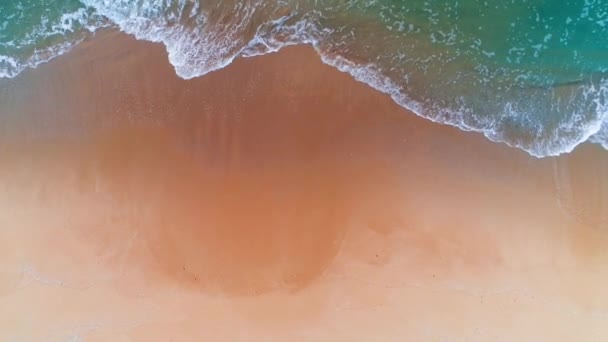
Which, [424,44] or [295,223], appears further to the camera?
[424,44]

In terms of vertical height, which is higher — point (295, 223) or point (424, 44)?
point (424, 44)

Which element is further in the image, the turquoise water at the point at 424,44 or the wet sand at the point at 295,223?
the turquoise water at the point at 424,44

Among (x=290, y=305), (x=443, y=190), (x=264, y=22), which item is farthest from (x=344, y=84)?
(x=290, y=305)

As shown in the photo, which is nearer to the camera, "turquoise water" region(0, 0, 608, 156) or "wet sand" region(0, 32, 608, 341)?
"wet sand" region(0, 32, 608, 341)

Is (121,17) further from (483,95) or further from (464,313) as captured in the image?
(464,313)
